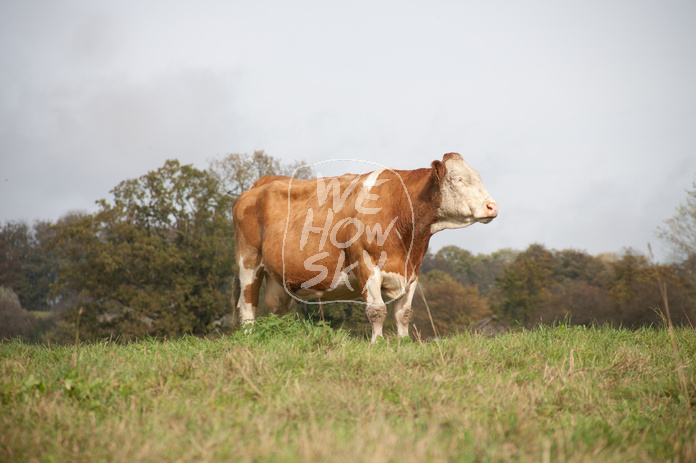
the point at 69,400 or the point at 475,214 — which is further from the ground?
the point at 475,214

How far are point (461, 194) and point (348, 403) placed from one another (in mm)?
3389

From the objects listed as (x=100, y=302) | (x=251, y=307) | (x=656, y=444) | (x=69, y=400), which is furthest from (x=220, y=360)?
(x=100, y=302)

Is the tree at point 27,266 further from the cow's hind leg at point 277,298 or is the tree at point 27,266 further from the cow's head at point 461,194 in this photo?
the cow's head at point 461,194

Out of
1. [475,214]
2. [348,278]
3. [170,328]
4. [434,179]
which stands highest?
[434,179]

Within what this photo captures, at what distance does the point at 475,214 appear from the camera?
648cm

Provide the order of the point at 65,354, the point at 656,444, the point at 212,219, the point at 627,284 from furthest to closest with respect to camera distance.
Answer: the point at 627,284 → the point at 212,219 → the point at 65,354 → the point at 656,444

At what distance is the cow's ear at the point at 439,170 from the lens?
6.52 m

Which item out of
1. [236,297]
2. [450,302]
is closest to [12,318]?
[450,302]

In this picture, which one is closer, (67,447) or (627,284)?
(67,447)

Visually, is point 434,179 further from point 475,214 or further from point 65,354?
point 65,354

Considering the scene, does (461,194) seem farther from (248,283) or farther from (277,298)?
(248,283)

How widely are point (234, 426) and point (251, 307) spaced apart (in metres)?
5.39

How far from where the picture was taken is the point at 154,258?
26438 millimetres

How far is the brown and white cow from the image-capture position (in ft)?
21.7
